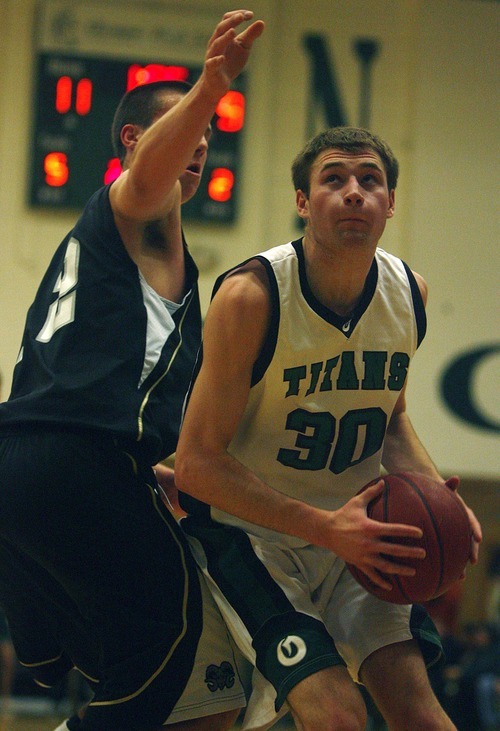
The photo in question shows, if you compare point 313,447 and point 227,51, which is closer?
point 227,51

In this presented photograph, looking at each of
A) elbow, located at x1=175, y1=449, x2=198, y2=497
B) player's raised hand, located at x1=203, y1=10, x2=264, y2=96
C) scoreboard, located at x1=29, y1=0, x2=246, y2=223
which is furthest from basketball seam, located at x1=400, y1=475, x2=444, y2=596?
scoreboard, located at x1=29, y1=0, x2=246, y2=223

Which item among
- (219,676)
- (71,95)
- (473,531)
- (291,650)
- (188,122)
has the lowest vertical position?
(219,676)

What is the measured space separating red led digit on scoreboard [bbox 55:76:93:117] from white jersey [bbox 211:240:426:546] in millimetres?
5248

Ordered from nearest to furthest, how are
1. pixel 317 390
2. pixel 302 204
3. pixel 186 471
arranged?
pixel 186 471, pixel 317 390, pixel 302 204

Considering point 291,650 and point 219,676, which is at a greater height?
point 291,650

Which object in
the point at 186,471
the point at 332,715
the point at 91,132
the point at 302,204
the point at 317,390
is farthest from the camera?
the point at 91,132

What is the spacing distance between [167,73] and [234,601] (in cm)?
594

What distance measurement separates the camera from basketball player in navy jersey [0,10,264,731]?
277 cm

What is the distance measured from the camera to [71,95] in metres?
7.98

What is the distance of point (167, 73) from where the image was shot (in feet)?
26.4

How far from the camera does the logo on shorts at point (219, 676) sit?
113 inches

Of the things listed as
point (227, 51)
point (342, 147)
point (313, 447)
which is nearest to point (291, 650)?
point (313, 447)

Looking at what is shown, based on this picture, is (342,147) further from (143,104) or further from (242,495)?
(242,495)

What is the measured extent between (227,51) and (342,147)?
0.51 m
